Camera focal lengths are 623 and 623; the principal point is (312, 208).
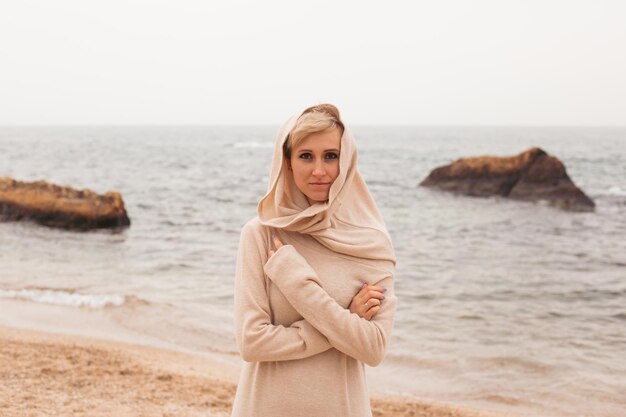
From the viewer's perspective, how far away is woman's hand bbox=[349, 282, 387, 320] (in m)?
2.21

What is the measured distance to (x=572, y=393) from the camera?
6.75 meters

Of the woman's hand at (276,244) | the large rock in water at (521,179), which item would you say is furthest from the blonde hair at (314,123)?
the large rock in water at (521,179)

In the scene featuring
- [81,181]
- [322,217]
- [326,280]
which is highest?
[322,217]

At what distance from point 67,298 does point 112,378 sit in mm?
4105

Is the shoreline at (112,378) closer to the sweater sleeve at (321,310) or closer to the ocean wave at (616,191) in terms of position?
the sweater sleeve at (321,310)

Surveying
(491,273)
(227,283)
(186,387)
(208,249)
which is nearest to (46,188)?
(208,249)

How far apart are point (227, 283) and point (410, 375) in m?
5.08

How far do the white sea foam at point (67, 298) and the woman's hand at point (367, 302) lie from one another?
790cm

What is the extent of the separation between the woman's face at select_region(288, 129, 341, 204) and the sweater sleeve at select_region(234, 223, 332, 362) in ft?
0.86

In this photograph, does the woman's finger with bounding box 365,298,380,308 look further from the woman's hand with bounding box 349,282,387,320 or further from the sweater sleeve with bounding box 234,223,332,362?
the sweater sleeve with bounding box 234,223,332,362

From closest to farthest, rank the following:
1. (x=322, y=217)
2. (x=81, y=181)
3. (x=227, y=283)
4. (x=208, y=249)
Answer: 1. (x=322, y=217)
2. (x=227, y=283)
3. (x=208, y=249)
4. (x=81, y=181)

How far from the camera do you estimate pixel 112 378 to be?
19.5 feet

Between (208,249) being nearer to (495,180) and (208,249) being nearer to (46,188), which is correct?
(46,188)

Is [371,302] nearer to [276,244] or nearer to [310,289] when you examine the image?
[310,289]
